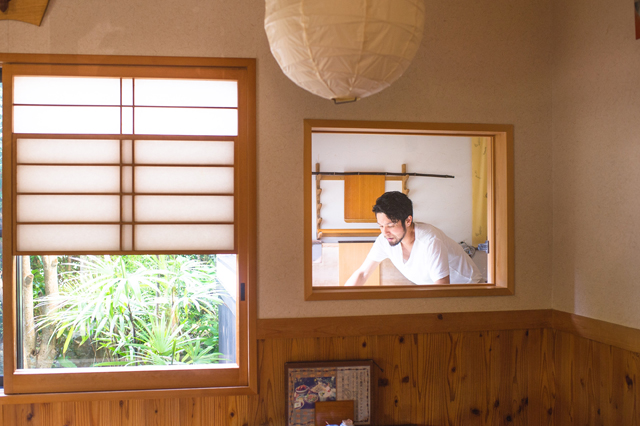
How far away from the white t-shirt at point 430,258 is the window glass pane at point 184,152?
0.95 metres

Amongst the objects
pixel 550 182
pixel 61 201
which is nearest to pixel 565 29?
pixel 550 182

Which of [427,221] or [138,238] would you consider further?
[427,221]

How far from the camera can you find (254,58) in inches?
81.3

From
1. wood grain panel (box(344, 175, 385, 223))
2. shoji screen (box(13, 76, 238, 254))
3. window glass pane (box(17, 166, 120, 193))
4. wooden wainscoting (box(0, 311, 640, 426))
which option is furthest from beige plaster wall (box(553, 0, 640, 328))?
window glass pane (box(17, 166, 120, 193))

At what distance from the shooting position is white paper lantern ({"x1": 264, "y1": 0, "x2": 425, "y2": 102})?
1.14m

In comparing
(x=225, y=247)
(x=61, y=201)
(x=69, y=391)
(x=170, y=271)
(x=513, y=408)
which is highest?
(x=61, y=201)

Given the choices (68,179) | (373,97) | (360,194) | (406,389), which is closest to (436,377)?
(406,389)

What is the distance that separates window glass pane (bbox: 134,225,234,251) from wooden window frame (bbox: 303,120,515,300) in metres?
0.44

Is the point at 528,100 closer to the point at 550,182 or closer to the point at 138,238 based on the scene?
the point at 550,182

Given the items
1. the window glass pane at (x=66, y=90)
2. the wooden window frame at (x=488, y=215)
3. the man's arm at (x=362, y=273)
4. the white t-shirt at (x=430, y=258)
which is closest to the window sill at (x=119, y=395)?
the wooden window frame at (x=488, y=215)

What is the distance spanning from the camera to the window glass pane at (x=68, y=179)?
2.02 m

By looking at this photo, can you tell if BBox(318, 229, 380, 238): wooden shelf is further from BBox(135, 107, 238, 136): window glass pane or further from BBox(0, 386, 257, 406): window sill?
BBox(0, 386, 257, 406): window sill

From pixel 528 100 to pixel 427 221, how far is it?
2.91 feet

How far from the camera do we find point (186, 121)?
2.10 metres
